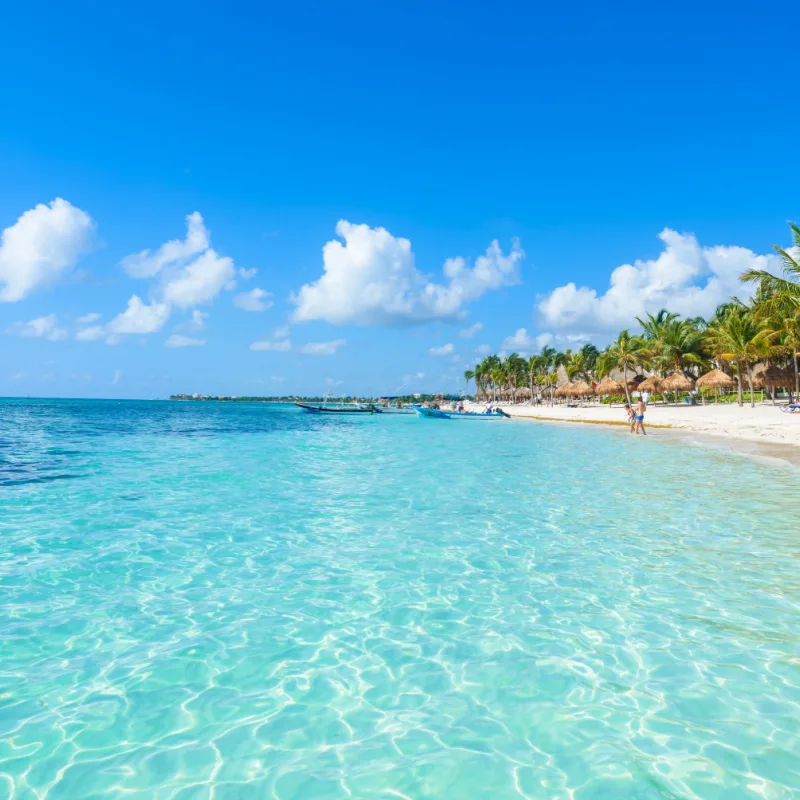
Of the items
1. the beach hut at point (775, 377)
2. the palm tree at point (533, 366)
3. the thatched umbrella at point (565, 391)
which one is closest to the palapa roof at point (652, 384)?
the beach hut at point (775, 377)

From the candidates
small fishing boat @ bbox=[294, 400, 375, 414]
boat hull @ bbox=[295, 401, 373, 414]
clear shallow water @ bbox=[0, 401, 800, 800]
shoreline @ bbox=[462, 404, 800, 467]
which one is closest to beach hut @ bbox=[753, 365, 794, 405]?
shoreline @ bbox=[462, 404, 800, 467]

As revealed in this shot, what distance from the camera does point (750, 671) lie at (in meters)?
4.09

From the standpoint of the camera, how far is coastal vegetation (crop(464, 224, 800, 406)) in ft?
98.8

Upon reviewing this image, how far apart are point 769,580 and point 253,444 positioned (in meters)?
23.2

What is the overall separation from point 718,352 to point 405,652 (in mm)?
49206

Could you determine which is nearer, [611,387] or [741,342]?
[741,342]

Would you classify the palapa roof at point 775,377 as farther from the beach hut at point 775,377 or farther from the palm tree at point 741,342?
the palm tree at point 741,342

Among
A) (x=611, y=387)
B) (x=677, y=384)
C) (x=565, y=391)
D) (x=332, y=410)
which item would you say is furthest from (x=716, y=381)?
(x=332, y=410)

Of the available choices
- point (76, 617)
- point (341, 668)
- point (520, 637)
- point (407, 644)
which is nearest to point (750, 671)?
point (520, 637)

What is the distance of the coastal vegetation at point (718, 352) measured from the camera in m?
30.1

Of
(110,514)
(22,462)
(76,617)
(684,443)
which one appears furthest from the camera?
(684,443)

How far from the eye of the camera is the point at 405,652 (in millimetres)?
4586

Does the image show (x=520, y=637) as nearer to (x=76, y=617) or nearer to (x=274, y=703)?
(x=274, y=703)

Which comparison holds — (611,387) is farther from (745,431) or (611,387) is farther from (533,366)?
(533,366)
